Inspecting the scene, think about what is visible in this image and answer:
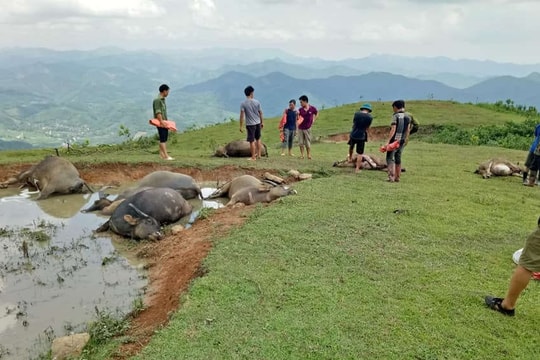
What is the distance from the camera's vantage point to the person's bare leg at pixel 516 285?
5613 millimetres

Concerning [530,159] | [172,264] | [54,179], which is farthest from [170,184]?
[530,159]

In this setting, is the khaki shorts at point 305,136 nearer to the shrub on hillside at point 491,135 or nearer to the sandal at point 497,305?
the shrub on hillside at point 491,135

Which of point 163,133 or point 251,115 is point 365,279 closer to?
point 251,115

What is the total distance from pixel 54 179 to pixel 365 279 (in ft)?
32.4

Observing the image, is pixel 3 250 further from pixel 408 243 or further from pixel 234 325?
pixel 408 243

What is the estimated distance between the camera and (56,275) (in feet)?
26.7

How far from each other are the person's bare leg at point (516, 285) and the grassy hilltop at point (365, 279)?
7.8 inches

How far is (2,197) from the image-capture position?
1306 centimetres

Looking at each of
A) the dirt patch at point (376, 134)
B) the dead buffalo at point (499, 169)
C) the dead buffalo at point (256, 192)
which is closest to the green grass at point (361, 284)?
the dead buffalo at point (256, 192)

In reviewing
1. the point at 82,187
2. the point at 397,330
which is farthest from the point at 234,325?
the point at 82,187

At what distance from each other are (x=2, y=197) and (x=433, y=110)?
23557 mm

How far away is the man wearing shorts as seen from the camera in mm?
5484

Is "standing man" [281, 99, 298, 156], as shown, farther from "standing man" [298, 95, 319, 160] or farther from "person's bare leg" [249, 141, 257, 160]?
"person's bare leg" [249, 141, 257, 160]

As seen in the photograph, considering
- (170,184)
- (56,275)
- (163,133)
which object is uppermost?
(163,133)
